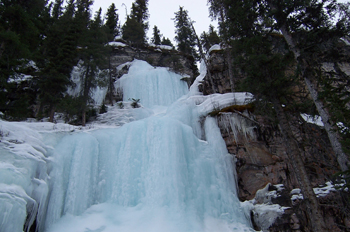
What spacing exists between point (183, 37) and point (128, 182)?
78.4 ft

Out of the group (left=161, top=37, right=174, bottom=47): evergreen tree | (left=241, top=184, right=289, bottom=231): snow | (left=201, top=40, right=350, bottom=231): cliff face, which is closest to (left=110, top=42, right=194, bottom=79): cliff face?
(left=161, top=37, right=174, bottom=47): evergreen tree

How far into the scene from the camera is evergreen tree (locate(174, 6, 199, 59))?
2612cm

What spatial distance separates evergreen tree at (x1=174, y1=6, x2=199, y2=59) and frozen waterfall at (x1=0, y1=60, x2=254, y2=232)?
18666 mm

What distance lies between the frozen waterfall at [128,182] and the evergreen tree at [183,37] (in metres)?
18.7

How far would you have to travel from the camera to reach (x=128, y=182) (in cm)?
827

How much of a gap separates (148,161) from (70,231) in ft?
11.6

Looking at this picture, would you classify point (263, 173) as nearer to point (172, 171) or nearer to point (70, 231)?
point (172, 171)

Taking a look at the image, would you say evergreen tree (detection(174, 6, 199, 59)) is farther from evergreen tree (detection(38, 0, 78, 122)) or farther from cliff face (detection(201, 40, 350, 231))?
cliff face (detection(201, 40, 350, 231))

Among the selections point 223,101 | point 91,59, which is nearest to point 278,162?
point 223,101

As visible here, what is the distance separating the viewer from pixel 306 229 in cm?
696

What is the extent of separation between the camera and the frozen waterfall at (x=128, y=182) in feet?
21.2

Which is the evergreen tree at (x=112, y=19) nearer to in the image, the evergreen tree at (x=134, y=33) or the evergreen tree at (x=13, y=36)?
the evergreen tree at (x=134, y=33)

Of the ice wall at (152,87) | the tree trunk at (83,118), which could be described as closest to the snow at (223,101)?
the tree trunk at (83,118)

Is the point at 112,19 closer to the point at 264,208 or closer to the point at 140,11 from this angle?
the point at 140,11
